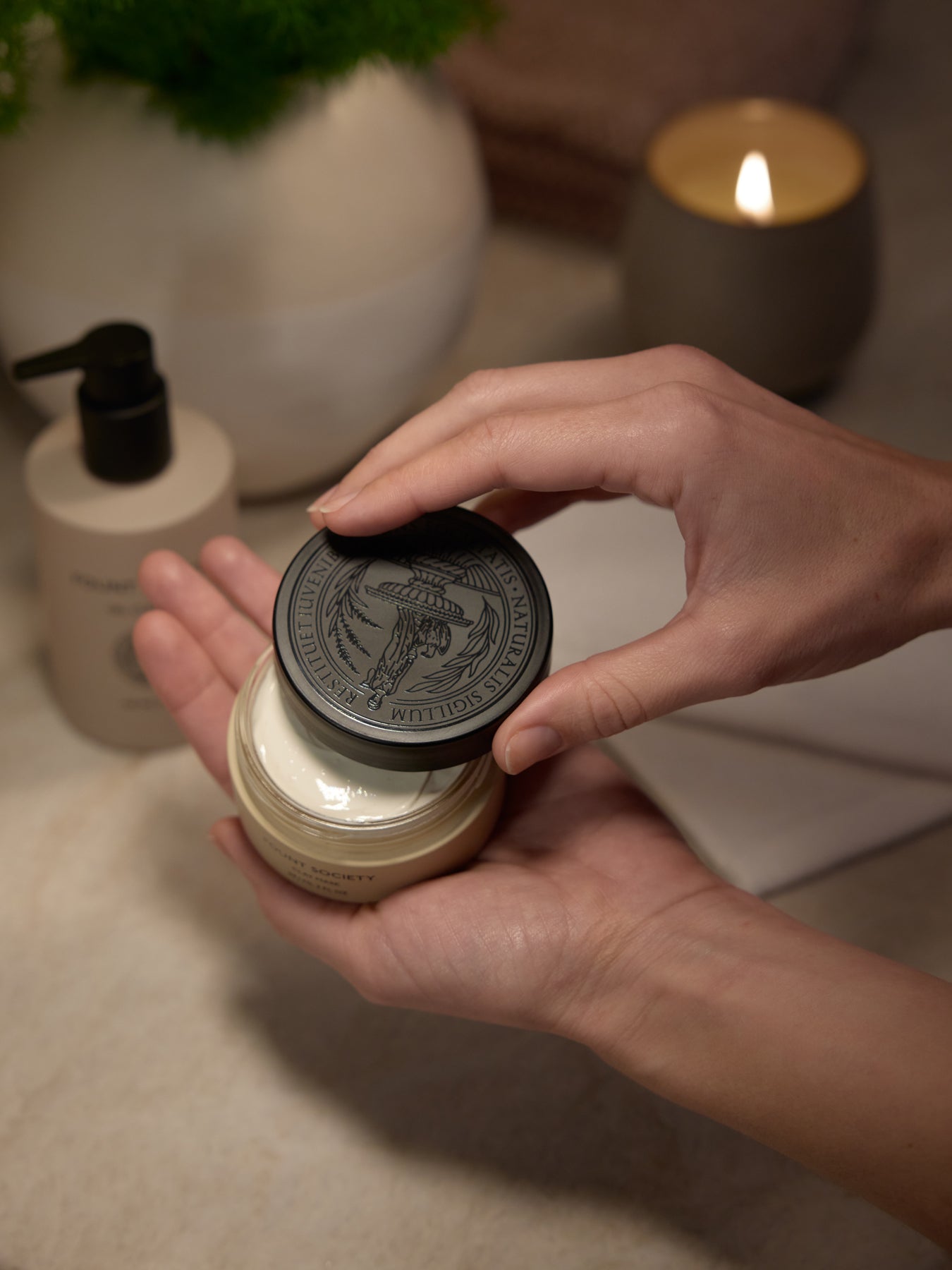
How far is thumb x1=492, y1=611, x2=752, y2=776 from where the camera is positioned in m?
0.47

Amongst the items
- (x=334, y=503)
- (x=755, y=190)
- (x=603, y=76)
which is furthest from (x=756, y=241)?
(x=334, y=503)

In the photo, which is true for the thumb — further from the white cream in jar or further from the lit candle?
the lit candle

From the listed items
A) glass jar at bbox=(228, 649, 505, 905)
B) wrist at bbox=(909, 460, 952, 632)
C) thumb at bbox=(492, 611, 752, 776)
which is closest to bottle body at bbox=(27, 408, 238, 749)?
glass jar at bbox=(228, 649, 505, 905)

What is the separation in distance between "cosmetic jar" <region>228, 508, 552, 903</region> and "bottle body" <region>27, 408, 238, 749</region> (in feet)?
0.49

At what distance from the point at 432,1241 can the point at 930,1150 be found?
234 mm

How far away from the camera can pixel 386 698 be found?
48cm

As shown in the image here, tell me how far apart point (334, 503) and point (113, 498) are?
0.60 ft

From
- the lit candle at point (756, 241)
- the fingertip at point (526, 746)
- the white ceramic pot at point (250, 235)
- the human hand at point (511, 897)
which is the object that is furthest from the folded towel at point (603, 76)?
the fingertip at point (526, 746)

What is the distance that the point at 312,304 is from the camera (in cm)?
67

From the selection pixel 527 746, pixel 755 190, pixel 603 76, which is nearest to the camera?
pixel 527 746

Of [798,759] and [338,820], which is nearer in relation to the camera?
[338,820]

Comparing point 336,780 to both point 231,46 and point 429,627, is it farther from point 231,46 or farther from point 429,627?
point 231,46

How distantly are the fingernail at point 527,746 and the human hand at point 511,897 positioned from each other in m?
0.10

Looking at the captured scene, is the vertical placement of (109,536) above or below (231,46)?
below
